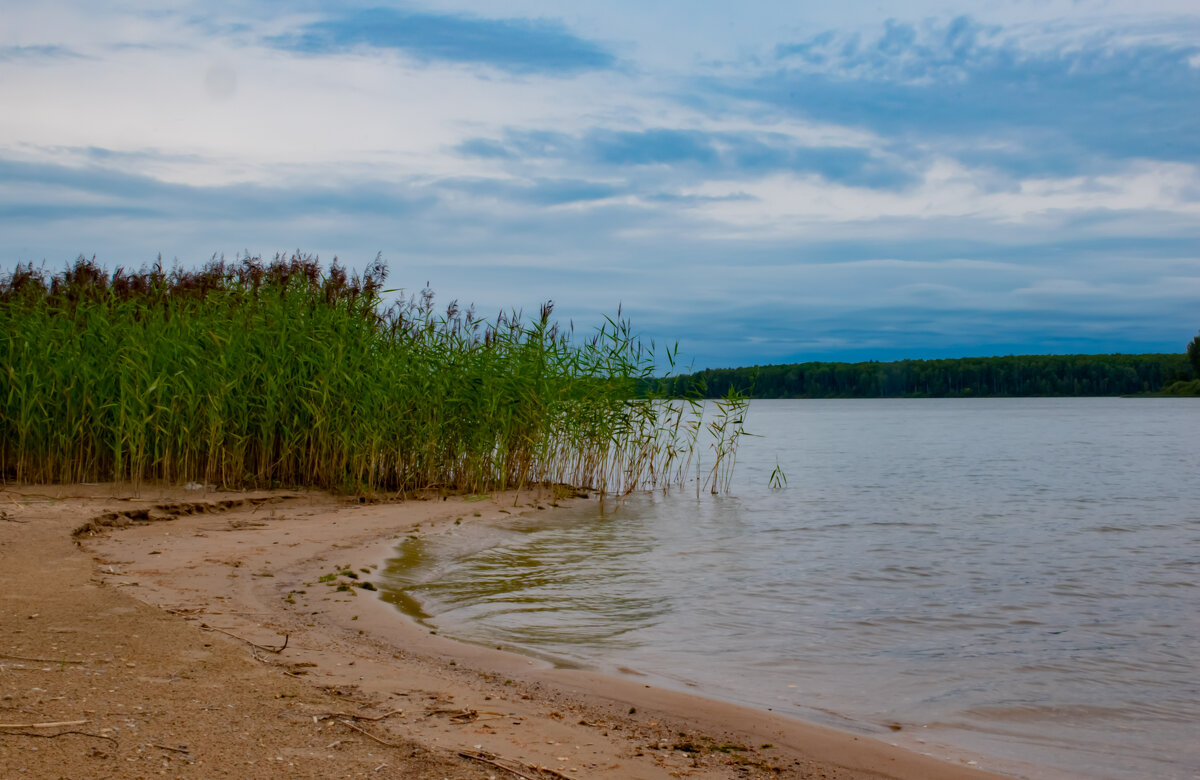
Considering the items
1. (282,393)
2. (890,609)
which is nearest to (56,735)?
(890,609)

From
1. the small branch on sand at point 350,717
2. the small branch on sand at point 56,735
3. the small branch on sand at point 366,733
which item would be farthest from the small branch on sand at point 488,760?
the small branch on sand at point 56,735

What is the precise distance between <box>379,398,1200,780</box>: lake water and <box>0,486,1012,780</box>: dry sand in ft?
2.21

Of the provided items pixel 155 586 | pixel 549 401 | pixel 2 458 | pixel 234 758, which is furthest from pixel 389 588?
pixel 2 458

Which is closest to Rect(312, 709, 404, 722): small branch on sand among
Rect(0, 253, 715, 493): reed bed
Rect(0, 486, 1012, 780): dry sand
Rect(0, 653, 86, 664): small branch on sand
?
Rect(0, 486, 1012, 780): dry sand

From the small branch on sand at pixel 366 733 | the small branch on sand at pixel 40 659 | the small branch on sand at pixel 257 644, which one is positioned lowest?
the small branch on sand at pixel 257 644

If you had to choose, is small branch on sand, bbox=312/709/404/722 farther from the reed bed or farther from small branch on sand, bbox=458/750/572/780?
the reed bed

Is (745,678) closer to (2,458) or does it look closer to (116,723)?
(116,723)

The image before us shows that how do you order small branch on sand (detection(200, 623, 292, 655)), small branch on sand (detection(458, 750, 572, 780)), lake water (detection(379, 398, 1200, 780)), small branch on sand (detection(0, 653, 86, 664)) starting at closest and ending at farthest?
small branch on sand (detection(458, 750, 572, 780)) → small branch on sand (detection(0, 653, 86, 664)) → small branch on sand (detection(200, 623, 292, 655)) → lake water (detection(379, 398, 1200, 780))

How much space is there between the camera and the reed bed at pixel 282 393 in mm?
11352

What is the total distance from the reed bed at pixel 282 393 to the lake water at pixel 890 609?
5.89 ft

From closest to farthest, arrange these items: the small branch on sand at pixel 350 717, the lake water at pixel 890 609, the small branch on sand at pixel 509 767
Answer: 1. the small branch on sand at pixel 509 767
2. the small branch on sand at pixel 350 717
3. the lake water at pixel 890 609

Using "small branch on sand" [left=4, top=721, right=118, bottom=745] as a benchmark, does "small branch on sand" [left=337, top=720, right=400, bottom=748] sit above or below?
below

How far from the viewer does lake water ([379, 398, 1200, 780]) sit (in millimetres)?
4914

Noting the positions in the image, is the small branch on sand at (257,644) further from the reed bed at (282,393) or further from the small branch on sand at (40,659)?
the reed bed at (282,393)
